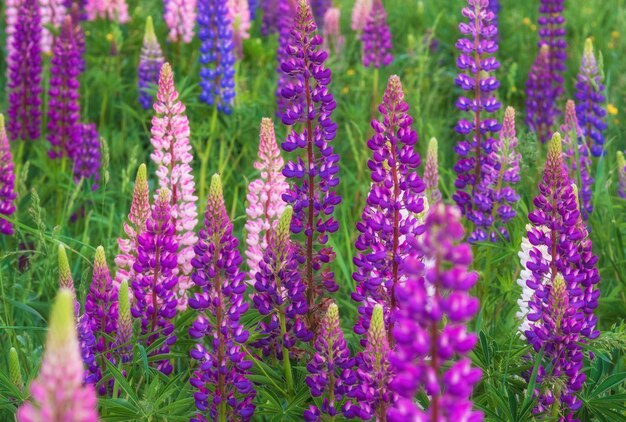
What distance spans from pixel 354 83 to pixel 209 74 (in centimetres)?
140

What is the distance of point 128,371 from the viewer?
136 inches

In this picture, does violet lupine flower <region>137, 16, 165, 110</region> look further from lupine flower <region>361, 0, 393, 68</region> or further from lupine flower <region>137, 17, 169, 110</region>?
lupine flower <region>361, 0, 393, 68</region>

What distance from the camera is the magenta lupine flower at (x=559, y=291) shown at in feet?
10.3

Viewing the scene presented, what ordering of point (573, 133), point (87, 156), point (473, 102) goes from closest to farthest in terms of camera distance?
1. point (473, 102)
2. point (573, 133)
3. point (87, 156)

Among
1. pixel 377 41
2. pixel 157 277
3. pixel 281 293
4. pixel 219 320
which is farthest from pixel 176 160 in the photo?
pixel 377 41

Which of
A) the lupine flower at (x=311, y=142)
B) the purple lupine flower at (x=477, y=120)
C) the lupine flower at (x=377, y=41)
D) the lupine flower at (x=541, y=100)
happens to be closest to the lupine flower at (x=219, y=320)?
the lupine flower at (x=311, y=142)

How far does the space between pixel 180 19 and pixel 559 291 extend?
16.4 feet

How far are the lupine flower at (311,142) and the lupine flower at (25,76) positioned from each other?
3028mm

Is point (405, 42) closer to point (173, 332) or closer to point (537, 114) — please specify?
point (537, 114)

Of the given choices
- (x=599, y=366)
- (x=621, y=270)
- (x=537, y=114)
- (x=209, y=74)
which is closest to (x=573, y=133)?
(x=621, y=270)

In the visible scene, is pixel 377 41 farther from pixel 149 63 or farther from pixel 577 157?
pixel 577 157

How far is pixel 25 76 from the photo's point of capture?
6137 mm

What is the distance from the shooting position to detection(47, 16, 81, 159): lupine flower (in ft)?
19.2

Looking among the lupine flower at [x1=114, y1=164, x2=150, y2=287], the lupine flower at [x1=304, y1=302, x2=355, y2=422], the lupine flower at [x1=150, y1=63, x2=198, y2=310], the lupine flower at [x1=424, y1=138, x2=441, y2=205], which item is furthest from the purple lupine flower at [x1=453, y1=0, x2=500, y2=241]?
the lupine flower at [x1=304, y1=302, x2=355, y2=422]
